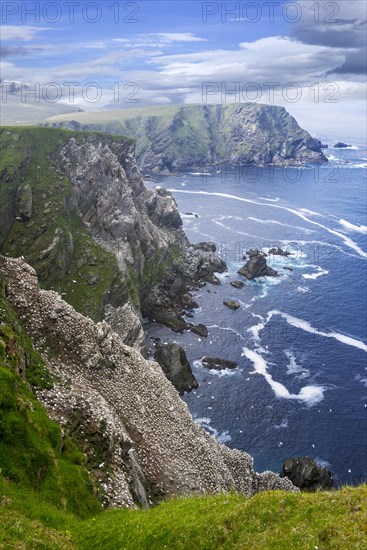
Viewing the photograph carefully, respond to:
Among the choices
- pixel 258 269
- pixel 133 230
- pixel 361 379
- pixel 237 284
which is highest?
pixel 133 230

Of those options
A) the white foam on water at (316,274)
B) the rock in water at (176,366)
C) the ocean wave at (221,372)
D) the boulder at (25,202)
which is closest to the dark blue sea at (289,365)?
the white foam on water at (316,274)

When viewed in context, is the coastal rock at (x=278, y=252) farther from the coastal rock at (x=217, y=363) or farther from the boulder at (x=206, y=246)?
the coastal rock at (x=217, y=363)

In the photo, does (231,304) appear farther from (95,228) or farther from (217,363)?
(95,228)

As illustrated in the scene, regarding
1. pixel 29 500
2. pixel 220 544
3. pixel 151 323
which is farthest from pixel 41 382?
pixel 151 323

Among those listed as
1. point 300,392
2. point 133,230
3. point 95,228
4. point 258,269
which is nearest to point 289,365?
point 300,392

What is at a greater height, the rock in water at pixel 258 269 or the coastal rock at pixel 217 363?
the rock in water at pixel 258 269

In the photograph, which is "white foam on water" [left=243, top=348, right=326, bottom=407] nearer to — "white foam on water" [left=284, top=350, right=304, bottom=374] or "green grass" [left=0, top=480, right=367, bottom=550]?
"white foam on water" [left=284, top=350, right=304, bottom=374]

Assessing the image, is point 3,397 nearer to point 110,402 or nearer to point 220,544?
point 220,544
